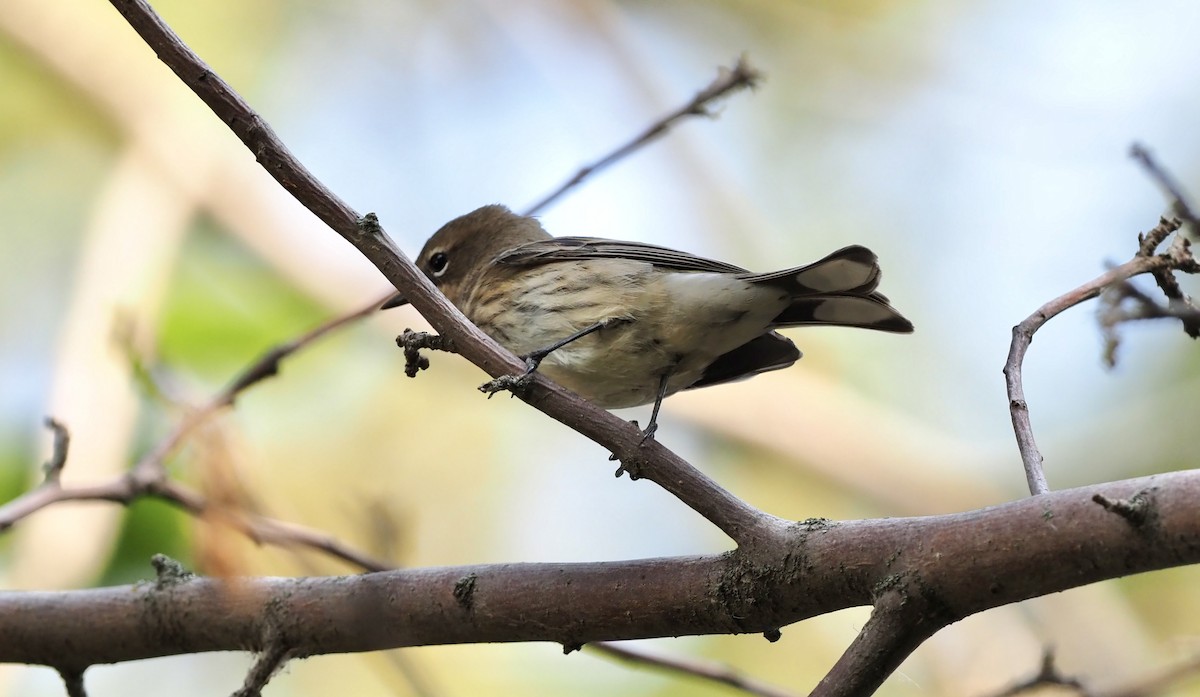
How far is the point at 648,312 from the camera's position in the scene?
454 cm

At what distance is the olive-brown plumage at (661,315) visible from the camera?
4.47 metres

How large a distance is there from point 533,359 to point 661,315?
854 mm

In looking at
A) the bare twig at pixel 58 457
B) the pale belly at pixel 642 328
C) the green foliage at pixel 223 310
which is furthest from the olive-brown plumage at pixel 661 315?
the green foliage at pixel 223 310

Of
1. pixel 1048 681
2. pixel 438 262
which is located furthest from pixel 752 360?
pixel 1048 681

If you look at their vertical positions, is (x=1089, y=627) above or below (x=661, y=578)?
above

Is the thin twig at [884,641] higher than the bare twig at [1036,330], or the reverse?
the bare twig at [1036,330]

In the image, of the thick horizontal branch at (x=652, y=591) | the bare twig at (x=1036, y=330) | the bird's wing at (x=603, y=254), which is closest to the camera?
the thick horizontal branch at (x=652, y=591)

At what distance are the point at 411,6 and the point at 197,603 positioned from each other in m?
8.02

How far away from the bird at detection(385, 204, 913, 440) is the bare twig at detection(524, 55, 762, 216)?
69cm

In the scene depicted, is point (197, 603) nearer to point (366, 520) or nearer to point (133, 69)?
point (366, 520)

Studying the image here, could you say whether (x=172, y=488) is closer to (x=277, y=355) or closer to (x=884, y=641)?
(x=277, y=355)

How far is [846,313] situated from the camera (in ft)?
14.9

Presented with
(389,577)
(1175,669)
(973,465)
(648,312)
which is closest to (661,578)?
(389,577)

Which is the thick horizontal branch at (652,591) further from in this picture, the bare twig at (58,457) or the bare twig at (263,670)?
the bare twig at (58,457)
